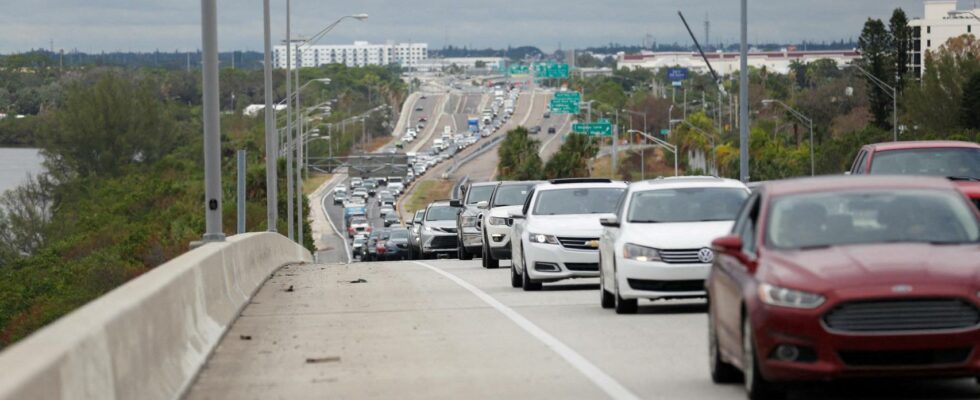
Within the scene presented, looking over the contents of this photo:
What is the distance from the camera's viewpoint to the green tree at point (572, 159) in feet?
475

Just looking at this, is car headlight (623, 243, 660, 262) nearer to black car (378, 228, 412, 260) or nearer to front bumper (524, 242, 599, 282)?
front bumper (524, 242, 599, 282)

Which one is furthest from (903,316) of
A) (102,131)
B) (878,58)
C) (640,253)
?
(102,131)

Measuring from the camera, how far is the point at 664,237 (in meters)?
18.9

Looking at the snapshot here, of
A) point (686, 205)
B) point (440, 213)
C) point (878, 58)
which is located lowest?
point (440, 213)

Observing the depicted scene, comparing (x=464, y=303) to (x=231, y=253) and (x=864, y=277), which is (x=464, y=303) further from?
(x=864, y=277)

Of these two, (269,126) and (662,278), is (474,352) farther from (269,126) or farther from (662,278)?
(269,126)

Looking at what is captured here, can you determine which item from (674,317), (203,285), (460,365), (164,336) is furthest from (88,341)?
(674,317)

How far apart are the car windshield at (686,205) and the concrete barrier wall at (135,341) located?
476 centimetres

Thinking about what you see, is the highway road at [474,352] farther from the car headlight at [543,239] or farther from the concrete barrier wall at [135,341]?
the car headlight at [543,239]

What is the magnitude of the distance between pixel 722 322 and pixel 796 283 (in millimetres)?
1616

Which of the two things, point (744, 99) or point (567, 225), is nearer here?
point (567, 225)

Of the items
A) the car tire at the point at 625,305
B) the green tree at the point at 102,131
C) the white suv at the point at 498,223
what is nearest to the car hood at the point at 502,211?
the white suv at the point at 498,223

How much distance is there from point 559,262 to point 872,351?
1340 cm

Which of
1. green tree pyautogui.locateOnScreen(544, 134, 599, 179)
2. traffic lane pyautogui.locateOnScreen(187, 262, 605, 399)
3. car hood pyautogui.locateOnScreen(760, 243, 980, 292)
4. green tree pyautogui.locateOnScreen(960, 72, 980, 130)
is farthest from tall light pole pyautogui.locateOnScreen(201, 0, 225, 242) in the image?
green tree pyautogui.locateOnScreen(544, 134, 599, 179)
